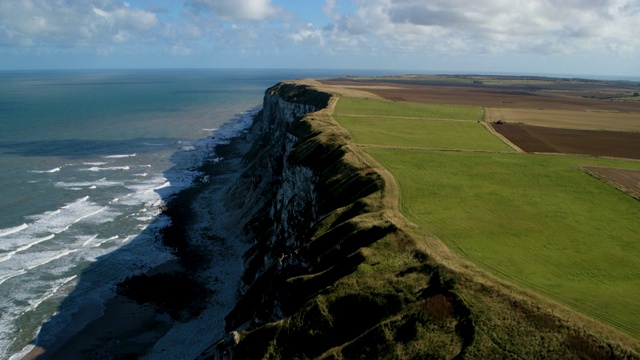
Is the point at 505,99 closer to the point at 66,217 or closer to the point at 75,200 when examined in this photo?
the point at 75,200

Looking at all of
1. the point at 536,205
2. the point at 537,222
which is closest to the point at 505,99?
the point at 536,205

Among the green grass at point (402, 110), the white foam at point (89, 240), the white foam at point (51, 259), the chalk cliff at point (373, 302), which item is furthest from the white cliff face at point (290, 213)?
the green grass at point (402, 110)

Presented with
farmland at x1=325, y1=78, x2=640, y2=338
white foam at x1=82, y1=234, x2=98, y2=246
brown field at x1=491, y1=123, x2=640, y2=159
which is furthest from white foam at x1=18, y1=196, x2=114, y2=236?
brown field at x1=491, y1=123, x2=640, y2=159

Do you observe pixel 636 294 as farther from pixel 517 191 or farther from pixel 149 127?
pixel 149 127

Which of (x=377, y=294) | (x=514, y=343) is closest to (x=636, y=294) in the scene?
(x=514, y=343)

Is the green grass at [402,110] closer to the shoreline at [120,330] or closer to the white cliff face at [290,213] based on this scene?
the white cliff face at [290,213]
